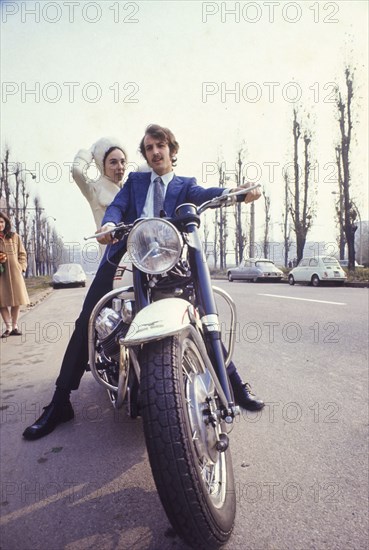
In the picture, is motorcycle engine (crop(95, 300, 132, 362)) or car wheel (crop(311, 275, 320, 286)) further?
car wheel (crop(311, 275, 320, 286))

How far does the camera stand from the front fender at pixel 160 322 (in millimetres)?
1499

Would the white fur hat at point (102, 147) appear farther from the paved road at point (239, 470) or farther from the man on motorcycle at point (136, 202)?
the paved road at point (239, 470)

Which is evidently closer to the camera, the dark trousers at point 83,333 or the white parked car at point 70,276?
the dark trousers at point 83,333

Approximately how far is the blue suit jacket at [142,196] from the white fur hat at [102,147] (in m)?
0.87

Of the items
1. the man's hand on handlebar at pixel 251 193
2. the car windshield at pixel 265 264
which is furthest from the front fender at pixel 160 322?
the car windshield at pixel 265 264

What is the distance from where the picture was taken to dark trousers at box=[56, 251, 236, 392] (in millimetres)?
2545

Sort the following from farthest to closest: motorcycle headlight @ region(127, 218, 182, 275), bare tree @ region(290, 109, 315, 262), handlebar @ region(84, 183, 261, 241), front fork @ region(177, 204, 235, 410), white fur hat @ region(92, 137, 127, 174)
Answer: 1. bare tree @ region(290, 109, 315, 262)
2. white fur hat @ region(92, 137, 127, 174)
3. handlebar @ region(84, 183, 261, 241)
4. front fork @ region(177, 204, 235, 410)
5. motorcycle headlight @ region(127, 218, 182, 275)

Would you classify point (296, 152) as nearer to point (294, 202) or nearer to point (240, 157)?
point (294, 202)

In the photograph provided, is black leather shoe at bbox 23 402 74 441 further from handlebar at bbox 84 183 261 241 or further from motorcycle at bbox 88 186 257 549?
handlebar at bbox 84 183 261 241

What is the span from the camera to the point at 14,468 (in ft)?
7.36

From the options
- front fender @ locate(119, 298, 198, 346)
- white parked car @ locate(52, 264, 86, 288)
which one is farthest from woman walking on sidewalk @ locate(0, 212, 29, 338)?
white parked car @ locate(52, 264, 86, 288)

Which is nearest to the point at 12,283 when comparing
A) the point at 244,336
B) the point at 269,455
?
the point at 244,336

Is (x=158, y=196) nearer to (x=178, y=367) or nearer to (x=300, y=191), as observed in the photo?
(x=178, y=367)

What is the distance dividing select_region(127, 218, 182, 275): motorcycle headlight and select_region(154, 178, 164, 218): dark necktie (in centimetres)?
56
